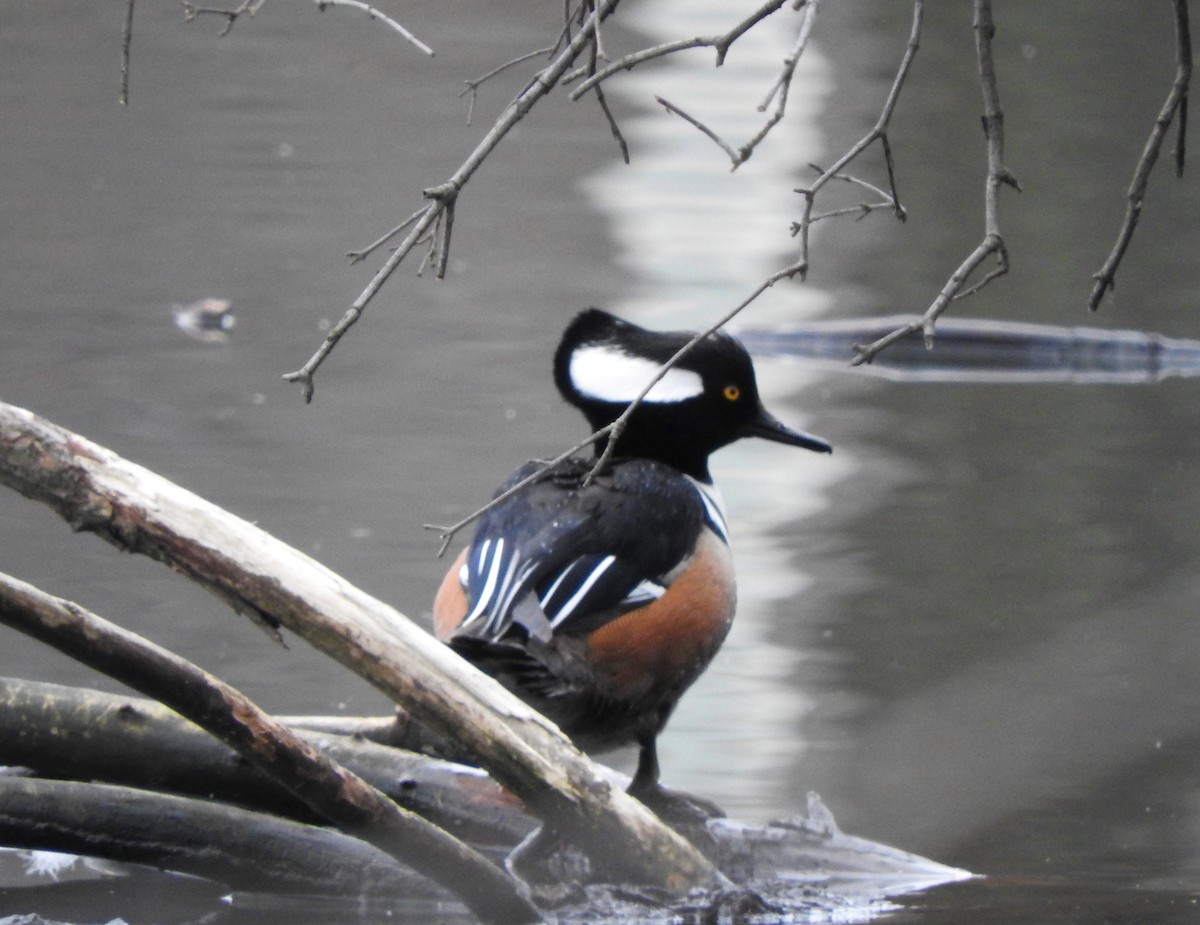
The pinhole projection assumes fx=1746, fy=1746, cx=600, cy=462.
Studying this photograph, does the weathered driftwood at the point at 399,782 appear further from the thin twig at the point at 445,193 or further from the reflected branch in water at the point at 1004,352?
the reflected branch in water at the point at 1004,352

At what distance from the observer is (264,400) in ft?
24.0

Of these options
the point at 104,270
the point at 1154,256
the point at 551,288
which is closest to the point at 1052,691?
the point at 551,288

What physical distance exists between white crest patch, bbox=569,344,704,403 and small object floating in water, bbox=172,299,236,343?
13.6ft

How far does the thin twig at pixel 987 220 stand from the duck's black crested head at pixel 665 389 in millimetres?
1763

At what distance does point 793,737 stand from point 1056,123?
740 centimetres

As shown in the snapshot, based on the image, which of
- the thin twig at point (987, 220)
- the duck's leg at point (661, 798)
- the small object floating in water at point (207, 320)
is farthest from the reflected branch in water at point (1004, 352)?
the thin twig at point (987, 220)

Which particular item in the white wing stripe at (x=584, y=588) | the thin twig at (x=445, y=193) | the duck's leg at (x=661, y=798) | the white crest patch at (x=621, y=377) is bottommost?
the duck's leg at (x=661, y=798)

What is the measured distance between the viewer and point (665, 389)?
4.35 m

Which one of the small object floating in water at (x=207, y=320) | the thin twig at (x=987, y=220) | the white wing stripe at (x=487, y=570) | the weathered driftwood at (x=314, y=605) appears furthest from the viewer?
the small object floating in water at (x=207, y=320)

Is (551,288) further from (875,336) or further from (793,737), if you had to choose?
(793,737)

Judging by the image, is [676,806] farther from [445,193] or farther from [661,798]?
[445,193]

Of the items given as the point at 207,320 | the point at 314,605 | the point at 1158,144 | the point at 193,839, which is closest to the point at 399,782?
the point at 193,839

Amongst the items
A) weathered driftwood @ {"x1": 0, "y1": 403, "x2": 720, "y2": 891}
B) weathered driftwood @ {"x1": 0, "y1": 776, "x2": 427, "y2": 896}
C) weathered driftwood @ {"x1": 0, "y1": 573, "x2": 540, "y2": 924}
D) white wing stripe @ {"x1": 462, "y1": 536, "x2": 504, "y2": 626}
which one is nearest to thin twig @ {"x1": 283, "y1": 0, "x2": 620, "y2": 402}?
weathered driftwood @ {"x1": 0, "y1": 403, "x2": 720, "y2": 891}

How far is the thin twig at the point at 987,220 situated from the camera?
2.24 meters
